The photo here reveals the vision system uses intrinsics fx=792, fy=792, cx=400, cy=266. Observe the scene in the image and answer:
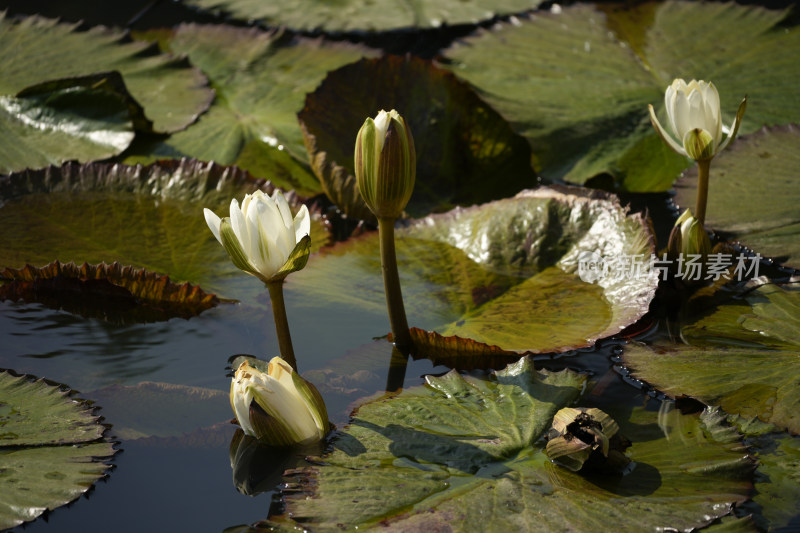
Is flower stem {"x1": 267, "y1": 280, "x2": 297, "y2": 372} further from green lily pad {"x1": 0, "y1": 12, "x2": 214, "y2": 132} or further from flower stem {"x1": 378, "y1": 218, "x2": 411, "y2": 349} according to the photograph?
green lily pad {"x1": 0, "y1": 12, "x2": 214, "y2": 132}

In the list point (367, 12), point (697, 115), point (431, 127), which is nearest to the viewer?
point (697, 115)

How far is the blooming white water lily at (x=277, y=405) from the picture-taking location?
4.63 feet

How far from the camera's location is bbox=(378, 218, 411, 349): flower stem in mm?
1659

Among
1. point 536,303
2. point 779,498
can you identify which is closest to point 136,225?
point 536,303

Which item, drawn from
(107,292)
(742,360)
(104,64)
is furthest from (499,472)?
(104,64)

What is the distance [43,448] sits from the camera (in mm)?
1457

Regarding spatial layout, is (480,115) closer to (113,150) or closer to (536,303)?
(536,303)

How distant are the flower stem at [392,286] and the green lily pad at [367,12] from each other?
1945 millimetres

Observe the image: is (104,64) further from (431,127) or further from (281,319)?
(281,319)

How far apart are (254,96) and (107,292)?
1280 mm

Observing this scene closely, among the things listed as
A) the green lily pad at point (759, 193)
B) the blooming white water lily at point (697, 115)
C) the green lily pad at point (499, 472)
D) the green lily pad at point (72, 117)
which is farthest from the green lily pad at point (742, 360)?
the green lily pad at point (72, 117)

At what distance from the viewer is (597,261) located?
196 cm

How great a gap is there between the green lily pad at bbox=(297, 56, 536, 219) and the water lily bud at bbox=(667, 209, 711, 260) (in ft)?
2.42

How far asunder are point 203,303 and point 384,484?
0.85m
